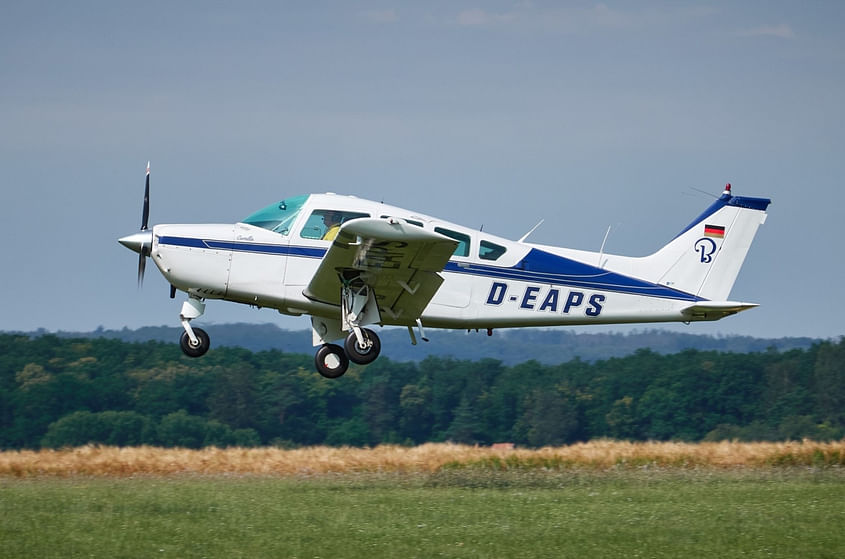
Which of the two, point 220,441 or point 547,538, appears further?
point 220,441

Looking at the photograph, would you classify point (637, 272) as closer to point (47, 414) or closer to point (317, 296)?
point (317, 296)

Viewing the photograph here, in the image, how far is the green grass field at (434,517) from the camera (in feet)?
33.7

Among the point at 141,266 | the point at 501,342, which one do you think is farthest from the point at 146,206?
the point at 501,342

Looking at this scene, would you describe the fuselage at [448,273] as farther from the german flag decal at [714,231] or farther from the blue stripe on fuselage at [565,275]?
the german flag decal at [714,231]

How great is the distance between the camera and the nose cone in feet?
49.2

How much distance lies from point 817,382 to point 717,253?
122ft

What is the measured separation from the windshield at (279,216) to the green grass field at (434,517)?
360 centimetres

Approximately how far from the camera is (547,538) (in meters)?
10.7

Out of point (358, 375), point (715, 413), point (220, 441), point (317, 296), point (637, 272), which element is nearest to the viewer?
point (317, 296)

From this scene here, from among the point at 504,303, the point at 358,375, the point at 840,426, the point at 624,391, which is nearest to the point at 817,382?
the point at 840,426

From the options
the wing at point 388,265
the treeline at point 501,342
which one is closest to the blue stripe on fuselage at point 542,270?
the wing at point 388,265

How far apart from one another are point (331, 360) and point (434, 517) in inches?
193

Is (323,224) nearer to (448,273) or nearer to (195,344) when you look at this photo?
(448,273)

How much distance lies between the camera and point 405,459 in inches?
664
